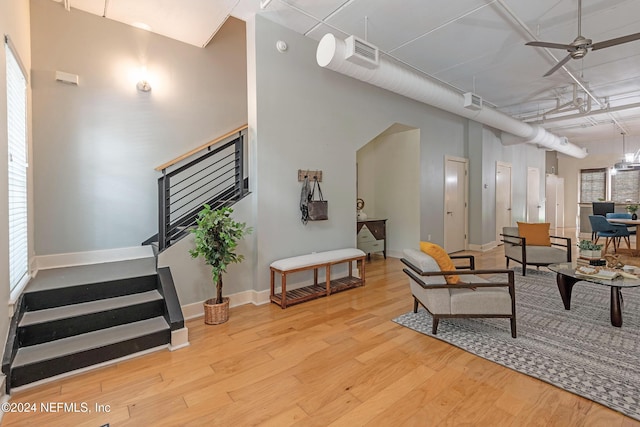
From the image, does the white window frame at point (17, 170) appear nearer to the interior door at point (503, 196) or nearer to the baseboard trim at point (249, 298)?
the baseboard trim at point (249, 298)

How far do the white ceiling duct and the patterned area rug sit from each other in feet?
9.89

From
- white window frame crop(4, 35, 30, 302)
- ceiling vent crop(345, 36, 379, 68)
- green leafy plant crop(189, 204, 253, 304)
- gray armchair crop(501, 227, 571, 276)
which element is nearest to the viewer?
white window frame crop(4, 35, 30, 302)

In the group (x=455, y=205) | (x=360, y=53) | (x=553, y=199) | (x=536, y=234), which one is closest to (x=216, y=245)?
(x=360, y=53)

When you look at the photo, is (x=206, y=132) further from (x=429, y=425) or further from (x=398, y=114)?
(x=429, y=425)

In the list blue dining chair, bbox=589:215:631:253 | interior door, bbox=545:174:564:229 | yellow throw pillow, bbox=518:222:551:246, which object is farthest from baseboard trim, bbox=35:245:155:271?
interior door, bbox=545:174:564:229

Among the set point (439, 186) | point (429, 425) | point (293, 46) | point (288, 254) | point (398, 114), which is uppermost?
point (293, 46)

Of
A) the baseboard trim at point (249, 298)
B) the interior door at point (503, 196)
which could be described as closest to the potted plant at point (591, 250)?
the baseboard trim at point (249, 298)

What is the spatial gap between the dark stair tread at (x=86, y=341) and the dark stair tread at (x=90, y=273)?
0.50m

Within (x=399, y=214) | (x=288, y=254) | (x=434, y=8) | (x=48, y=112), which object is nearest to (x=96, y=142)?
(x=48, y=112)

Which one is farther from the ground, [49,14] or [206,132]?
[49,14]

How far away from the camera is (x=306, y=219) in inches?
166

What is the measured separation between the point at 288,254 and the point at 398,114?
3350 mm

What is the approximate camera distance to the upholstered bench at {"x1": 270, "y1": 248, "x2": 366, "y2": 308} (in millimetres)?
3713

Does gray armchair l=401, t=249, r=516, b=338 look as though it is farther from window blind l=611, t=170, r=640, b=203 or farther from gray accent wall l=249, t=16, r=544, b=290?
window blind l=611, t=170, r=640, b=203
